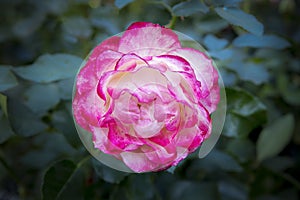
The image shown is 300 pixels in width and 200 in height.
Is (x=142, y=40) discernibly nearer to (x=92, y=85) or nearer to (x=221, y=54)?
(x=92, y=85)

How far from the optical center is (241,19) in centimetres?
64

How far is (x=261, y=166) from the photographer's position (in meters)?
1.02

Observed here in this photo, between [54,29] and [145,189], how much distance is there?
474 millimetres

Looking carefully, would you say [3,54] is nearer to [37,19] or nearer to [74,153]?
[37,19]

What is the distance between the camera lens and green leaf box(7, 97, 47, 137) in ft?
2.29

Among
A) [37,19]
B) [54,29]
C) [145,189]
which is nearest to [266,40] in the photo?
[145,189]

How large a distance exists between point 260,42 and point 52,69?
34 cm

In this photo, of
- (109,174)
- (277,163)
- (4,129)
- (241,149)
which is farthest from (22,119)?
(277,163)

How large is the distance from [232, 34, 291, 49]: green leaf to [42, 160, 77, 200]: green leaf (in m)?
0.34

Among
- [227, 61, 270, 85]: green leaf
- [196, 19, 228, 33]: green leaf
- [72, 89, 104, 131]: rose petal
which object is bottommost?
[227, 61, 270, 85]: green leaf

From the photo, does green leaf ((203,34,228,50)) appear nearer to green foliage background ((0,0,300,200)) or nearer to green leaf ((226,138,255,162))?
green foliage background ((0,0,300,200))

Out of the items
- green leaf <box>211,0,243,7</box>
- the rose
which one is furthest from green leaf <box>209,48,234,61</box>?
the rose

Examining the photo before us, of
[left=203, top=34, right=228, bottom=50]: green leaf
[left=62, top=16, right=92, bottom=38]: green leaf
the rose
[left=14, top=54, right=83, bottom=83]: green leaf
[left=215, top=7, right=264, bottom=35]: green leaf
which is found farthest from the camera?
[left=62, top=16, right=92, bottom=38]: green leaf

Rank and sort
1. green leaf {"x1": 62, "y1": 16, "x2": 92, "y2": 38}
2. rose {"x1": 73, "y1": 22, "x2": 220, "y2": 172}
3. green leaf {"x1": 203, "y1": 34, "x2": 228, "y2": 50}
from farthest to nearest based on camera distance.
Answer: green leaf {"x1": 62, "y1": 16, "x2": 92, "y2": 38}
green leaf {"x1": 203, "y1": 34, "x2": 228, "y2": 50}
rose {"x1": 73, "y1": 22, "x2": 220, "y2": 172}
